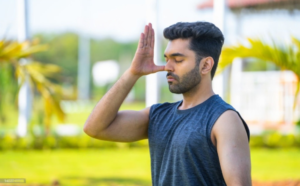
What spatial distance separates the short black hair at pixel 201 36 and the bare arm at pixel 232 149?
40 cm

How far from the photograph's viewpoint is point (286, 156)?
9570 mm

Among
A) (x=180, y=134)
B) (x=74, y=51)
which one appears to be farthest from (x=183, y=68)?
(x=74, y=51)

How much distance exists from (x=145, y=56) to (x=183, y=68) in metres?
0.31

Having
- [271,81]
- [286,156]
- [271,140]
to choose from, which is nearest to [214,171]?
[286,156]

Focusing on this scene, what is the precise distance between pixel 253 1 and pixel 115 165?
7048 mm

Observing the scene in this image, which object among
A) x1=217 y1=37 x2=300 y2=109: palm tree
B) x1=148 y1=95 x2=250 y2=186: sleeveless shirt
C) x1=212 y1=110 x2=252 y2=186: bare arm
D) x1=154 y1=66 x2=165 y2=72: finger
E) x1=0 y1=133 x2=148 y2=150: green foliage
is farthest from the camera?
x1=0 y1=133 x2=148 y2=150: green foliage

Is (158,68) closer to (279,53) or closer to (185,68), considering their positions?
(185,68)

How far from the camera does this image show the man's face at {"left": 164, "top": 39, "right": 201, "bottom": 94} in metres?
2.38

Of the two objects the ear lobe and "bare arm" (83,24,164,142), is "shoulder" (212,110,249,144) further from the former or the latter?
"bare arm" (83,24,164,142)

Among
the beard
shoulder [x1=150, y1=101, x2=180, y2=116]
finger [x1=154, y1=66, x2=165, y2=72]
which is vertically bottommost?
shoulder [x1=150, y1=101, x2=180, y2=116]

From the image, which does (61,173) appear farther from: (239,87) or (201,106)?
(239,87)

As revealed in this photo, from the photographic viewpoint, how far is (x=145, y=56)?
8.54 feet

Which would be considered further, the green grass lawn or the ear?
the green grass lawn

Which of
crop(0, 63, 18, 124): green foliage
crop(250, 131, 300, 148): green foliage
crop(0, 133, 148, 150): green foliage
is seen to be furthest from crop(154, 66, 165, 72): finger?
crop(250, 131, 300, 148): green foliage
